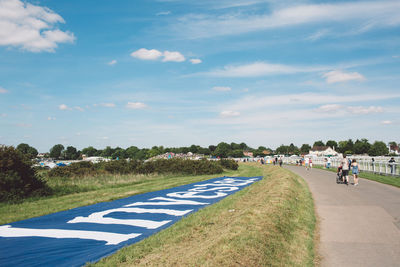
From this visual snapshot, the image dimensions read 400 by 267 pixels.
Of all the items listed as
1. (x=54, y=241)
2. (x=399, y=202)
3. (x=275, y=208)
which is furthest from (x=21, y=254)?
(x=399, y=202)

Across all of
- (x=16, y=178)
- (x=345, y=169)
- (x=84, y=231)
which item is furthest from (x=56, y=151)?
(x=84, y=231)

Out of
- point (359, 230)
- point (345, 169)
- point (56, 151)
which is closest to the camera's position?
point (359, 230)

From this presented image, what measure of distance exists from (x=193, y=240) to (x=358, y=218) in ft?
17.3

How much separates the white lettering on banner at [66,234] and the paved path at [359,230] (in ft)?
15.7

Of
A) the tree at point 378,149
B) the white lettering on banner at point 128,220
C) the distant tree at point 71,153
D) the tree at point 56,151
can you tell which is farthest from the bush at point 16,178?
the tree at point 56,151

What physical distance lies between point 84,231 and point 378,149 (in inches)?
6637

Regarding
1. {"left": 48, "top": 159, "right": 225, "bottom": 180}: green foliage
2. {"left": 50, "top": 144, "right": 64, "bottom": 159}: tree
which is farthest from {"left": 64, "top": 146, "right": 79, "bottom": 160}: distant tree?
{"left": 48, "top": 159, "right": 225, "bottom": 180}: green foliage

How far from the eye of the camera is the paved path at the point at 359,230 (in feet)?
19.4

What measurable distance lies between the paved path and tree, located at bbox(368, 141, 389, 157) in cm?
15287

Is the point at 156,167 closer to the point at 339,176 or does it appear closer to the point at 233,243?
the point at 339,176

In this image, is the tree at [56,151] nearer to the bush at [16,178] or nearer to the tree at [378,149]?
the tree at [378,149]

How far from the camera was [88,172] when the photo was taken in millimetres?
29875

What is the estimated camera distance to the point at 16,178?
Answer: 15.3m

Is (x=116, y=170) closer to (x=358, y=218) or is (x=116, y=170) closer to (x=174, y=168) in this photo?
(x=174, y=168)
